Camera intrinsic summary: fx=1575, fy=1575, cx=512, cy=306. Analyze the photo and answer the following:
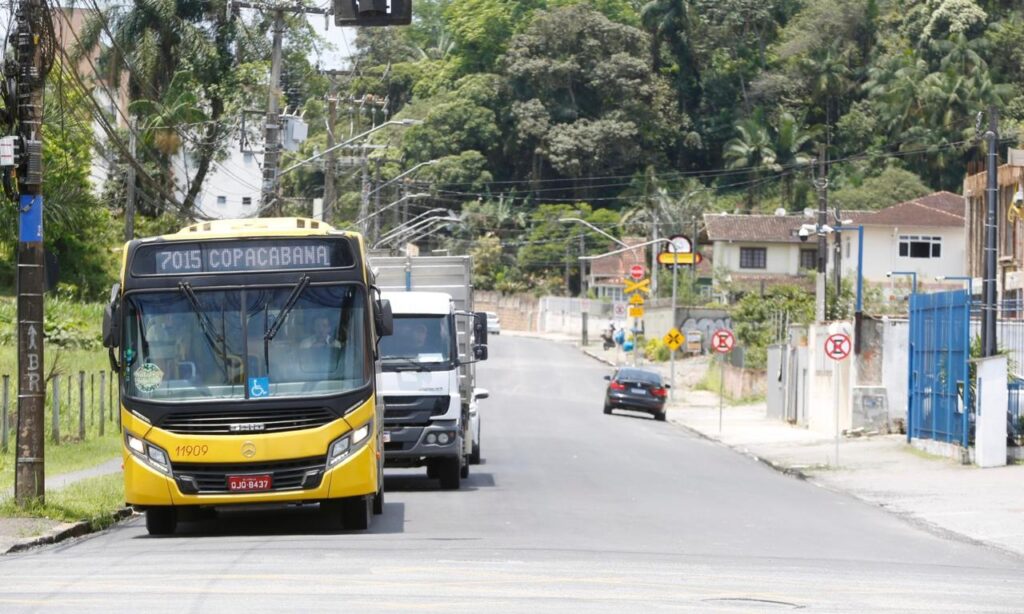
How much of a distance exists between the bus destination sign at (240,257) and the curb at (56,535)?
276cm

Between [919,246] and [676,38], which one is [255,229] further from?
[676,38]

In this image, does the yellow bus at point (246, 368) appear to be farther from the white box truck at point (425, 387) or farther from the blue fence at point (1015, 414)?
the blue fence at point (1015, 414)

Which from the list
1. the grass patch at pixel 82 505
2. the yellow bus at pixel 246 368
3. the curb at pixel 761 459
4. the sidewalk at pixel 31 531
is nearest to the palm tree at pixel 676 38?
the curb at pixel 761 459

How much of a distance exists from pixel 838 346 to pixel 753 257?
6032 centimetres

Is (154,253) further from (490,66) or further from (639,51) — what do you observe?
(490,66)

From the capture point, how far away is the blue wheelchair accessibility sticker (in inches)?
591

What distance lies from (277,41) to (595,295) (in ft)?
232

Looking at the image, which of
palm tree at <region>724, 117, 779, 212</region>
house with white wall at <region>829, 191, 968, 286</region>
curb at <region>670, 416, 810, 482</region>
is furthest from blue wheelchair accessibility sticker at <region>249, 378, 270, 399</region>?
palm tree at <region>724, 117, 779, 212</region>

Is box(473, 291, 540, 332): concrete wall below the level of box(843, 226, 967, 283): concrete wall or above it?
below

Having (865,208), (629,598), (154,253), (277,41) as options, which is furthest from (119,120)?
(629,598)

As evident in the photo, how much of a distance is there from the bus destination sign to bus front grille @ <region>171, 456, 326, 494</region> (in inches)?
75.5

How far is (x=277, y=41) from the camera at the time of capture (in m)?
34.8

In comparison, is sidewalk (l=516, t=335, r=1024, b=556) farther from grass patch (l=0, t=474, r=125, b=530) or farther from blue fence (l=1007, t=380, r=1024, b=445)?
grass patch (l=0, t=474, r=125, b=530)

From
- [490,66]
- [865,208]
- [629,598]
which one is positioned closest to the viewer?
[629,598]
